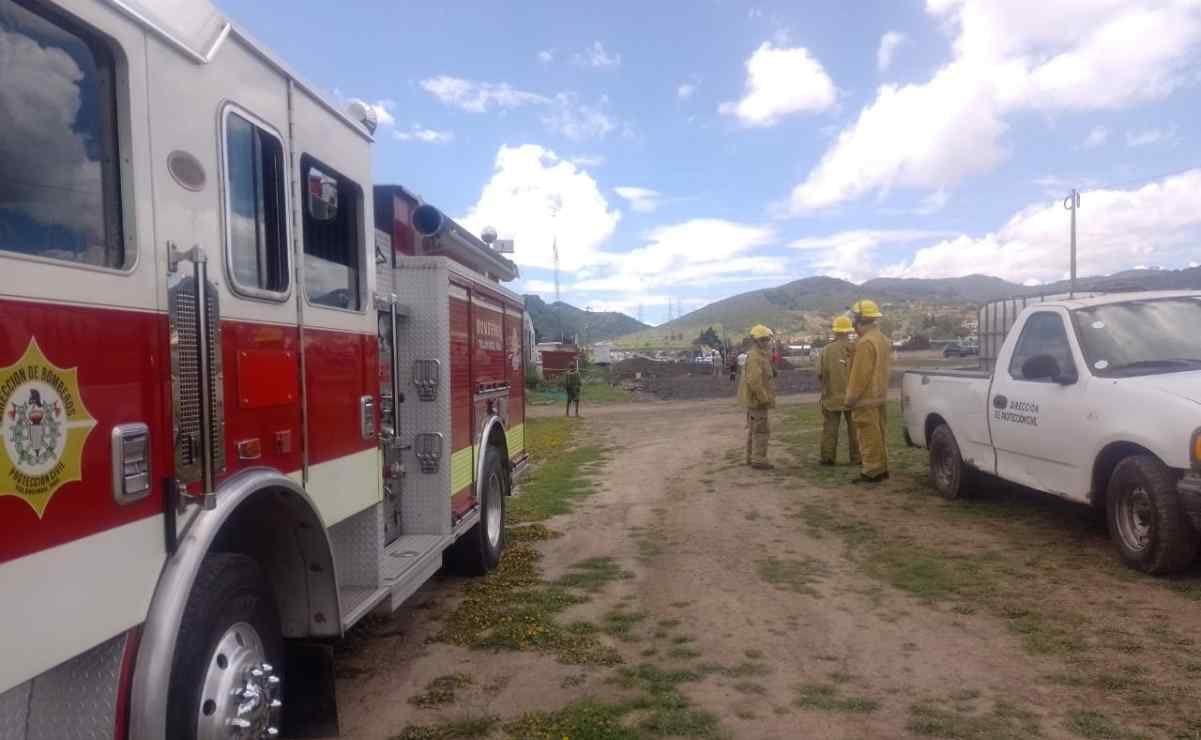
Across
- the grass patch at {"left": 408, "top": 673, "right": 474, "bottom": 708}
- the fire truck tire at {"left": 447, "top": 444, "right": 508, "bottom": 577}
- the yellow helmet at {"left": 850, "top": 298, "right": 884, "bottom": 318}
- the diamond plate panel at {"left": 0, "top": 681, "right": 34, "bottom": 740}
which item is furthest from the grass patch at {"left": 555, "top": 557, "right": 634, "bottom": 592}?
the yellow helmet at {"left": 850, "top": 298, "right": 884, "bottom": 318}

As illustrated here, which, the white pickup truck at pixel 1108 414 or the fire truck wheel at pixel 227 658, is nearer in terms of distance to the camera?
the fire truck wheel at pixel 227 658

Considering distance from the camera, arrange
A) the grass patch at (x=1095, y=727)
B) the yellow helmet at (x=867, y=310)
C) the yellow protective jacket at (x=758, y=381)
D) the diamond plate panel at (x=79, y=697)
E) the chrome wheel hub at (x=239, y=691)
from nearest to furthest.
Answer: the diamond plate panel at (x=79, y=697) < the chrome wheel hub at (x=239, y=691) < the grass patch at (x=1095, y=727) < the yellow helmet at (x=867, y=310) < the yellow protective jacket at (x=758, y=381)

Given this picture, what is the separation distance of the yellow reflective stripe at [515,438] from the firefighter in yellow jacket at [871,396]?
13.0 feet

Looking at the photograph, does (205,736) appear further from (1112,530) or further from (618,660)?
(1112,530)

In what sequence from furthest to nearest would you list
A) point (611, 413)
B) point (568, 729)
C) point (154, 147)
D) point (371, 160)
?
point (611, 413) < point (371, 160) < point (568, 729) < point (154, 147)

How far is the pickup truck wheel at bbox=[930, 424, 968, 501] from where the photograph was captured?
28.6 ft

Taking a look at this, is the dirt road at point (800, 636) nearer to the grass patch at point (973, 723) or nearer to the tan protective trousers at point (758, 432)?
the grass patch at point (973, 723)

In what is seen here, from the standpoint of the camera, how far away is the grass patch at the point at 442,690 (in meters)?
4.38

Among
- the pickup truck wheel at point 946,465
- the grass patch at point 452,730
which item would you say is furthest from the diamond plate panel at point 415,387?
the pickup truck wheel at point 946,465

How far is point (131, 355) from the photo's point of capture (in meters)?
2.57

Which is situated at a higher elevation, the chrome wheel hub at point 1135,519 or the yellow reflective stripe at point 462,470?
the yellow reflective stripe at point 462,470

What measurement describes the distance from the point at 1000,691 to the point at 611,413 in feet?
73.1

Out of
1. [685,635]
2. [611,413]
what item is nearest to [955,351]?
[611,413]

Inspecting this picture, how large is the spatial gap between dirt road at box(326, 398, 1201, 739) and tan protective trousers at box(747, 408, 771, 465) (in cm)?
320
